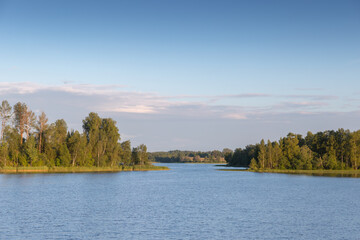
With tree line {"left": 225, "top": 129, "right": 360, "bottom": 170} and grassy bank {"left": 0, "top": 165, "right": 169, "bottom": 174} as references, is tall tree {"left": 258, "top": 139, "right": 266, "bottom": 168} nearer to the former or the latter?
tree line {"left": 225, "top": 129, "right": 360, "bottom": 170}

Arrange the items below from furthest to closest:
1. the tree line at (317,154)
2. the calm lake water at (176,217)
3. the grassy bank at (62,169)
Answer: the tree line at (317,154) < the grassy bank at (62,169) < the calm lake water at (176,217)

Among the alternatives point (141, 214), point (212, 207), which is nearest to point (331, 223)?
point (212, 207)

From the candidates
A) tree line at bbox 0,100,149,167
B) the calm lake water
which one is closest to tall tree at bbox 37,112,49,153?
tree line at bbox 0,100,149,167

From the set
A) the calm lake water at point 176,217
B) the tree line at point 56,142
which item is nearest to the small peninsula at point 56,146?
the tree line at point 56,142

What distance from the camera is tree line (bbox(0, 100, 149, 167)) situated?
→ 390 ft

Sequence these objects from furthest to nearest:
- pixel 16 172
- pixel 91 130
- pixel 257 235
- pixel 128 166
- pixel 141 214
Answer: pixel 128 166 → pixel 91 130 → pixel 16 172 → pixel 141 214 → pixel 257 235

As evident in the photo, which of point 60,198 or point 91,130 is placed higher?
point 91,130

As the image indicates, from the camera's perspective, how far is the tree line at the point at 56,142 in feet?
390

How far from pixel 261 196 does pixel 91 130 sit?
93808 millimetres

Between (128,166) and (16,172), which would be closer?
(16,172)

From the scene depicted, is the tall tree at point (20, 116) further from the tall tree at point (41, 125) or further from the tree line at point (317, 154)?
the tree line at point (317, 154)

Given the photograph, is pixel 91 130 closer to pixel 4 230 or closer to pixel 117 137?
pixel 117 137

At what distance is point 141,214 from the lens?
4194 cm

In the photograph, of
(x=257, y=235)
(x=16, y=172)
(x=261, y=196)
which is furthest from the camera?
(x=16, y=172)
